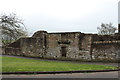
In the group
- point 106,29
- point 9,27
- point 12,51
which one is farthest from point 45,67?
point 106,29

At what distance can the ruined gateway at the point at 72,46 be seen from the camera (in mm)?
19531

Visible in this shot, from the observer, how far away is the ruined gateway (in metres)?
19.5

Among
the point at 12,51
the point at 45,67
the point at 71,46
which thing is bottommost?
the point at 45,67

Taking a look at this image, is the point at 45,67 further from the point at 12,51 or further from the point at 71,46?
the point at 12,51

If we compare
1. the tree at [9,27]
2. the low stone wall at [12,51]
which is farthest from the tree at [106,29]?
the tree at [9,27]

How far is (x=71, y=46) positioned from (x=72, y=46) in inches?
5.4

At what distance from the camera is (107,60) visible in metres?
19.4

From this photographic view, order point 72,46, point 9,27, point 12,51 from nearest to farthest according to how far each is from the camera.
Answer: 1. point 9,27
2. point 72,46
3. point 12,51

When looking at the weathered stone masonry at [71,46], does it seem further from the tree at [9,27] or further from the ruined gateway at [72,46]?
the tree at [9,27]

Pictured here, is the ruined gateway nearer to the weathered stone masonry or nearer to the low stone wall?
the weathered stone masonry

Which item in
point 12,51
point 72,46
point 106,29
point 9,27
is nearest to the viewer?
point 9,27

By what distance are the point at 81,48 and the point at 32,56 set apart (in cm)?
745

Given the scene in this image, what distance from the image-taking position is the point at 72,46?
21.7 m

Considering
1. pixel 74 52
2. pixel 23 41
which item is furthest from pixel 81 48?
pixel 23 41
